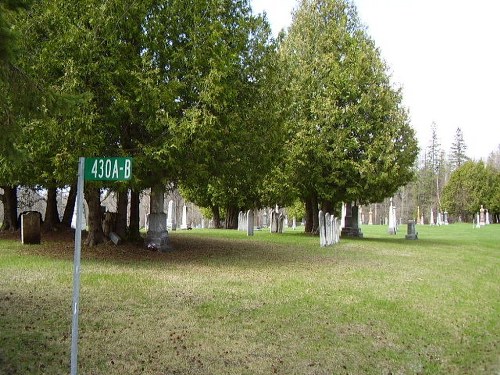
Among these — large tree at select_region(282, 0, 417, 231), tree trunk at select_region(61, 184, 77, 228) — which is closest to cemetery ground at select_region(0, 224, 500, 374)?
tree trunk at select_region(61, 184, 77, 228)

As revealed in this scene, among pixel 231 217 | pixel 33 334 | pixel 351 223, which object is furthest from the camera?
pixel 231 217

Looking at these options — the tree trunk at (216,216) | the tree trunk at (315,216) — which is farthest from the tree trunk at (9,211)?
the tree trunk at (216,216)

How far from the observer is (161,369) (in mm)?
5527

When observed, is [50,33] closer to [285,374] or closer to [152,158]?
[152,158]

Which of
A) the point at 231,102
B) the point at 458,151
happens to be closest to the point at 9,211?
the point at 231,102

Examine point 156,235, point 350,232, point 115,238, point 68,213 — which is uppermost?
point 68,213

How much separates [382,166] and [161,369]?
18929 mm

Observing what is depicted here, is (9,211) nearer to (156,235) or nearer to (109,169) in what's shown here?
(156,235)

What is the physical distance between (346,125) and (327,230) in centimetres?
615

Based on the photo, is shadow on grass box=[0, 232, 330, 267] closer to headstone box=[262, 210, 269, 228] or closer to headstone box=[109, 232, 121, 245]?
headstone box=[109, 232, 121, 245]

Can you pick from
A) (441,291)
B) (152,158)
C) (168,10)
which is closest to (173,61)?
(168,10)

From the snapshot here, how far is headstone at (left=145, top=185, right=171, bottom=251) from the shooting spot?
14867mm

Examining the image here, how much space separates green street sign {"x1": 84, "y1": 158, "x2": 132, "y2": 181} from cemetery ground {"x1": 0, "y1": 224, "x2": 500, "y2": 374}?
2.19 m

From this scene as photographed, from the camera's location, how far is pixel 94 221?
15.1m
